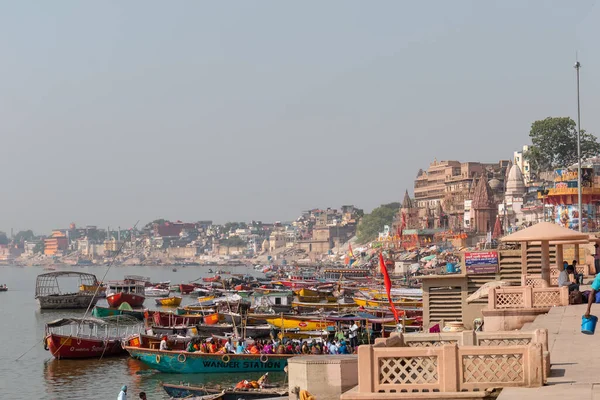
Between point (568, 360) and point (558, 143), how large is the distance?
107 metres

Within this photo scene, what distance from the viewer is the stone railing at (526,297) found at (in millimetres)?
19203

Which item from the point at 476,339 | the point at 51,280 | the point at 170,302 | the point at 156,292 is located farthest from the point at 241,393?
the point at 156,292

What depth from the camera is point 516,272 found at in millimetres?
29188

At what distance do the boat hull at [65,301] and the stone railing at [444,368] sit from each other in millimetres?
65401

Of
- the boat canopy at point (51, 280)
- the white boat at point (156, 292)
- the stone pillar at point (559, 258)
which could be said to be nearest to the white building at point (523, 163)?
the white boat at point (156, 292)

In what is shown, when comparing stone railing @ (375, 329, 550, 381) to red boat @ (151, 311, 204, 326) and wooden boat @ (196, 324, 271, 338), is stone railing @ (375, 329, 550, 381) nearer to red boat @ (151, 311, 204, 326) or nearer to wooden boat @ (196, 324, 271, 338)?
wooden boat @ (196, 324, 271, 338)

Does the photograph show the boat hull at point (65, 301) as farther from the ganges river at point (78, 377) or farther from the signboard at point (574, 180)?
the signboard at point (574, 180)

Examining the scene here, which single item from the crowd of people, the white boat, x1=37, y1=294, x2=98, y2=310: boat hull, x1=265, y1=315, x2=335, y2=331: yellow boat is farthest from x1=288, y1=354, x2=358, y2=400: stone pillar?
the white boat

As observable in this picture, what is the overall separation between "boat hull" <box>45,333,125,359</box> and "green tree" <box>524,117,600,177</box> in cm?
8402

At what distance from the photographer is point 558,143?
11538 cm

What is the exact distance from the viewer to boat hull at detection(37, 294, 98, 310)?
7331cm

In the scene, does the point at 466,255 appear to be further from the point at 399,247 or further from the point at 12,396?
the point at 399,247

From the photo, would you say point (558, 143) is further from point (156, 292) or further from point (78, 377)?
point (78, 377)

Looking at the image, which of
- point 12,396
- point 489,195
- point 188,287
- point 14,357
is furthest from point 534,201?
point 12,396
